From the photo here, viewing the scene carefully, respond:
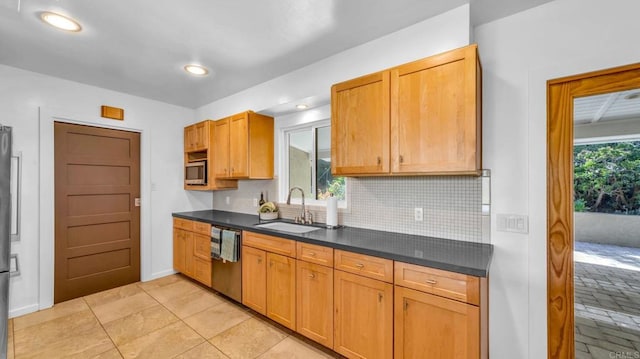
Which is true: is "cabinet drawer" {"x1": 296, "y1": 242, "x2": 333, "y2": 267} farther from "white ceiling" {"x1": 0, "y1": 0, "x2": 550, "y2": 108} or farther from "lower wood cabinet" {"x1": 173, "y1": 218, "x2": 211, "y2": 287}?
"white ceiling" {"x1": 0, "y1": 0, "x2": 550, "y2": 108}

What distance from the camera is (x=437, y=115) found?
1.71 meters

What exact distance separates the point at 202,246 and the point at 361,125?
2.42m

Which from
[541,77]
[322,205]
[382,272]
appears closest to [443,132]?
[541,77]

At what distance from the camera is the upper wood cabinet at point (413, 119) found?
162 cm

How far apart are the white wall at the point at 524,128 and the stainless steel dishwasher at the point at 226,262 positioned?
2186mm

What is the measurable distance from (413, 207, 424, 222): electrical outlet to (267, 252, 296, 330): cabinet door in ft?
3.45

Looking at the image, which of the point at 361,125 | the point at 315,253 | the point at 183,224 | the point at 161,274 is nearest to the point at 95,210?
the point at 183,224

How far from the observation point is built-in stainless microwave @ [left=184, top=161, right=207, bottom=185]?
358 centimetres

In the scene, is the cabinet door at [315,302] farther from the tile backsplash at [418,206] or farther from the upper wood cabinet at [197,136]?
the upper wood cabinet at [197,136]

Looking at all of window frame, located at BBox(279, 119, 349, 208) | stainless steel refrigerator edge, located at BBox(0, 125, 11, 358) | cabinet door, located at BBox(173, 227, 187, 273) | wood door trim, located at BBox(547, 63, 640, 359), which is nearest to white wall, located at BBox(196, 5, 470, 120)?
window frame, located at BBox(279, 119, 349, 208)

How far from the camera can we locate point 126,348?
213 cm

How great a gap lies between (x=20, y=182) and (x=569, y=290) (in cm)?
470

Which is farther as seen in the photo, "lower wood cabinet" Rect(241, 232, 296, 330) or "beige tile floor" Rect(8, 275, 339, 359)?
"lower wood cabinet" Rect(241, 232, 296, 330)

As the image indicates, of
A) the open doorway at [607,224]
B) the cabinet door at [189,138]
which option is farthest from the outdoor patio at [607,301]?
the cabinet door at [189,138]
